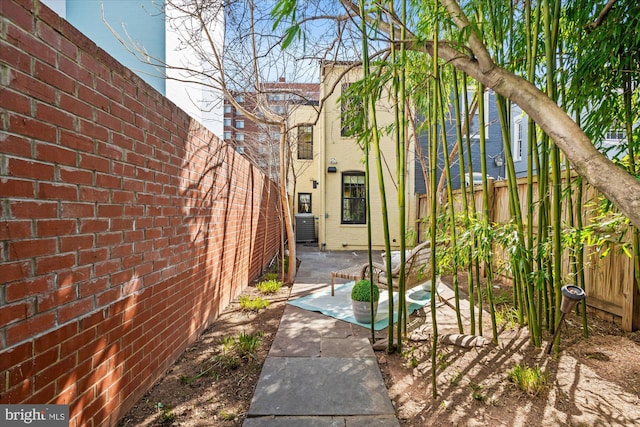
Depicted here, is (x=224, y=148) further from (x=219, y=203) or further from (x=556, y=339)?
(x=556, y=339)

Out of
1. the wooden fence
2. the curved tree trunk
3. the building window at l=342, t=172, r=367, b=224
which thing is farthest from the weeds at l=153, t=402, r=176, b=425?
the building window at l=342, t=172, r=367, b=224

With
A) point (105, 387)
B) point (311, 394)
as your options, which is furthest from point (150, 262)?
point (311, 394)

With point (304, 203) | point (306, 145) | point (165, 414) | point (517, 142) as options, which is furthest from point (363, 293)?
point (517, 142)

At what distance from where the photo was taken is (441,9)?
2.13 metres

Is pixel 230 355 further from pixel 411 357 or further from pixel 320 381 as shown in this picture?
pixel 411 357

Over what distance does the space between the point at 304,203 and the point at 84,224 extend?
10.2 m

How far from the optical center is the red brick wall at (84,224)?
114 centimetres

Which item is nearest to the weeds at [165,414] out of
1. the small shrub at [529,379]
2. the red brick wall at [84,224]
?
the red brick wall at [84,224]

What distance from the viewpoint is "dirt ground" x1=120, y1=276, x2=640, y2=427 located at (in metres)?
1.79

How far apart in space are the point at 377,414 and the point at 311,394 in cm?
44

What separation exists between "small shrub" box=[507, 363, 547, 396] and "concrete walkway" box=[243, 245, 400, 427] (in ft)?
2.84

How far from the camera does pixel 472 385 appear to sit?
2102 mm

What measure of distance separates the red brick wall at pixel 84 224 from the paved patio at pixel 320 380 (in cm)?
81

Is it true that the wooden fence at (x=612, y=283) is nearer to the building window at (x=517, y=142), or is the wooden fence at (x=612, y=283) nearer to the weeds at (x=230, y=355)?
the weeds at (x=230, y=355)
